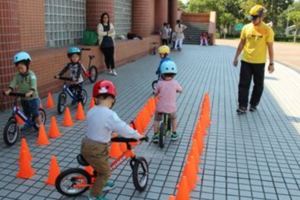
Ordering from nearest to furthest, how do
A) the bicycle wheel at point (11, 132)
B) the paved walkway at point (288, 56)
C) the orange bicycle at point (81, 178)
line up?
→ the orange bicycle at point (81, 178) → the bicycle wheel at point (11, 132) → the paved walkway at point (288, 56)

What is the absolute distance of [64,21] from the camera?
11.1m

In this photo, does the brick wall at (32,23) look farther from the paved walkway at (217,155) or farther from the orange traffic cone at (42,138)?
the orange traffic cone at (42,138)

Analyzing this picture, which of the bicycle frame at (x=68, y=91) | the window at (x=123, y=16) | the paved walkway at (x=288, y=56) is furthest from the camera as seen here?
the paved walkway at (x=288, y=56)

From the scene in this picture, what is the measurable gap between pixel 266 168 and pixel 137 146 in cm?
178

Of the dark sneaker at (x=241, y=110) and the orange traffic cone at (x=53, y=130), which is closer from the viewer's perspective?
the orange traffic cone at (x=53, y=130)

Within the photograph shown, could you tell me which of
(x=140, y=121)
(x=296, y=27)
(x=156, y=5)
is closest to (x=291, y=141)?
(x=140, y=121)

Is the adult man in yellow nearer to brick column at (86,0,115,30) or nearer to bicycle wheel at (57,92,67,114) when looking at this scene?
bicycle wheel at (57,92,67,114)

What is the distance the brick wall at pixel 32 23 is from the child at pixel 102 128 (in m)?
5.59

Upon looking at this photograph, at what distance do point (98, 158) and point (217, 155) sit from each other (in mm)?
2225

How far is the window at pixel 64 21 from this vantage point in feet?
33.4

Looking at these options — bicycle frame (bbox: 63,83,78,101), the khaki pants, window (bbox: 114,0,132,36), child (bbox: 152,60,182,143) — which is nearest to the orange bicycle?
the khaki pants

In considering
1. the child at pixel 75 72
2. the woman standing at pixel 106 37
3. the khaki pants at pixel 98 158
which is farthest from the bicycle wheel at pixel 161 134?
the woman standing at pixel 106 37

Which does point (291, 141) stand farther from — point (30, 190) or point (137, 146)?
point (30, 190)

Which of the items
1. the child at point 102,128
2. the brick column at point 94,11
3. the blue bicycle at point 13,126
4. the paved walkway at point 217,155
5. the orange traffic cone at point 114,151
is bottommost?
the paved walkway at point 217,155
